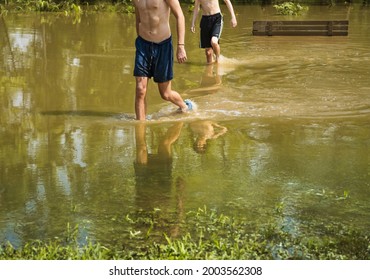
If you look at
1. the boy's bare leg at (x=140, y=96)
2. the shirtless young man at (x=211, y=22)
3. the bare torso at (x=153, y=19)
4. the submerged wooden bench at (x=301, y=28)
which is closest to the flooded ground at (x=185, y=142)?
the boy's bare leg at (x=140, y=96)

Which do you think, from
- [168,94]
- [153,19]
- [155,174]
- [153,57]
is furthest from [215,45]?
[155,174]

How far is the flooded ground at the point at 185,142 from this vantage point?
19.8 ft

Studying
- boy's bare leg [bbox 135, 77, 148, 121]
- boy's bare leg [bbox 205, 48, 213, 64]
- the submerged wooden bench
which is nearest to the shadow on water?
boy's bare leg [bbox 135, 77, 148, 121]

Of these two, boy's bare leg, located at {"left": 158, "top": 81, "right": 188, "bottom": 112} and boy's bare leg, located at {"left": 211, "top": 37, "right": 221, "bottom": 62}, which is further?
boy's bare leg, located at {"left": 211, "top": 37, "right": 221, "bottom": 62}

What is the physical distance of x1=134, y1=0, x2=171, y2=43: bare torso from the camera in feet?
29.1

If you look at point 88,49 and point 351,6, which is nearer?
point 88,49

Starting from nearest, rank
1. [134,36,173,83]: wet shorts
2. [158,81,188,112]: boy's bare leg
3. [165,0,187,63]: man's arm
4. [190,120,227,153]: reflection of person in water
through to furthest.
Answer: [190,120,227,153]: reflection of person in water, [165,0,187,63]: man's arm, [134,36,173,83]: wet shorts, [158,81,188,112]: boy's bare leg

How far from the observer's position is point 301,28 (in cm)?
1788

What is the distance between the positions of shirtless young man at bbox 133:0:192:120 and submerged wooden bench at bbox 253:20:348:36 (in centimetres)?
908

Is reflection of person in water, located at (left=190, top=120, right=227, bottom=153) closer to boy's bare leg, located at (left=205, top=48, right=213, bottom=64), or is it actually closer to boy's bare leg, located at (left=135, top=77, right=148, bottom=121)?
boy's bare leg, located at (left=135, top=77, right=148, bottom=121)

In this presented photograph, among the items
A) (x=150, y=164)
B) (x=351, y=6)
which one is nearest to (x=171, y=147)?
(x=150, y=164)

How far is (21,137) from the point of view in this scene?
8.46 meters

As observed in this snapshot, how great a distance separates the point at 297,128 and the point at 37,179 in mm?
3307

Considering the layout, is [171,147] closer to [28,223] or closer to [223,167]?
[223,167]
